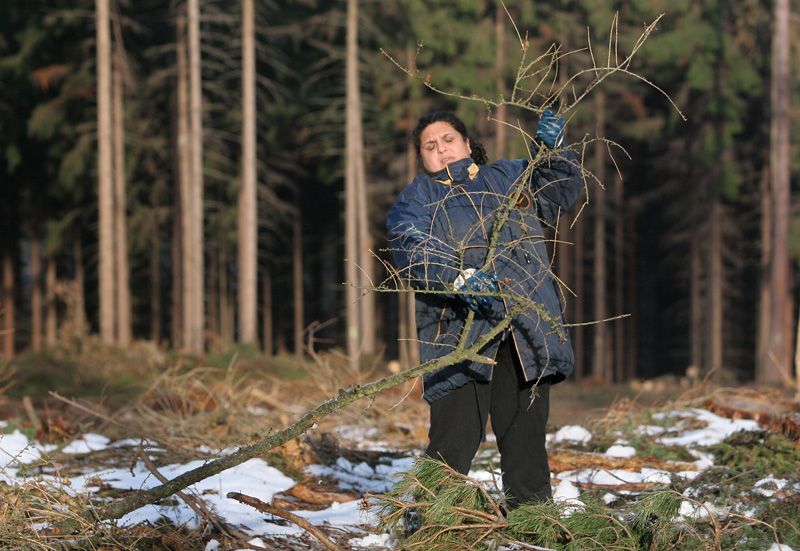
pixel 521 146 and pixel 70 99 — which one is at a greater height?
pixel 70 99

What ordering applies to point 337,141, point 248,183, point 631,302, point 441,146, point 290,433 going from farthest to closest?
point 631,302 → point 337,141 → point 248,183 → point 441,146 → point 290,433

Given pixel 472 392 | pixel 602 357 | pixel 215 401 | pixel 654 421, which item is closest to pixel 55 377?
pixel 215 401

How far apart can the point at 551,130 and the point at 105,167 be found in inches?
626

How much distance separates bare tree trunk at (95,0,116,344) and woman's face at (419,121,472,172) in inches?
604

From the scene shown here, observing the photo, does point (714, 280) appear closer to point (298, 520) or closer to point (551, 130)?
point (551, 130)

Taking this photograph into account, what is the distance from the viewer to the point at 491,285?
12.1ft

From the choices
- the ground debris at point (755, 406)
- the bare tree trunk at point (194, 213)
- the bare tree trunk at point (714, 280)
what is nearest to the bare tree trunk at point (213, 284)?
the bare tree trunk at point (194, 213)

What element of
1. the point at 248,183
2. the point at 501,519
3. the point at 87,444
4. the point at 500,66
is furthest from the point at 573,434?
the point at 500,66

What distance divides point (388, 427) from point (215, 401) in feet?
4.31

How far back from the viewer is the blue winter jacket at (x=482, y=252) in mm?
3811

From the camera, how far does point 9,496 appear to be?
154 inches

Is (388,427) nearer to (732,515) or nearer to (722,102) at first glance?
(732,515)

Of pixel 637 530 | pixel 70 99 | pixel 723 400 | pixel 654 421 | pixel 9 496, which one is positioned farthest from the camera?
pixel 70 99

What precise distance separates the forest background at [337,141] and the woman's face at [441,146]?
42.6ft
